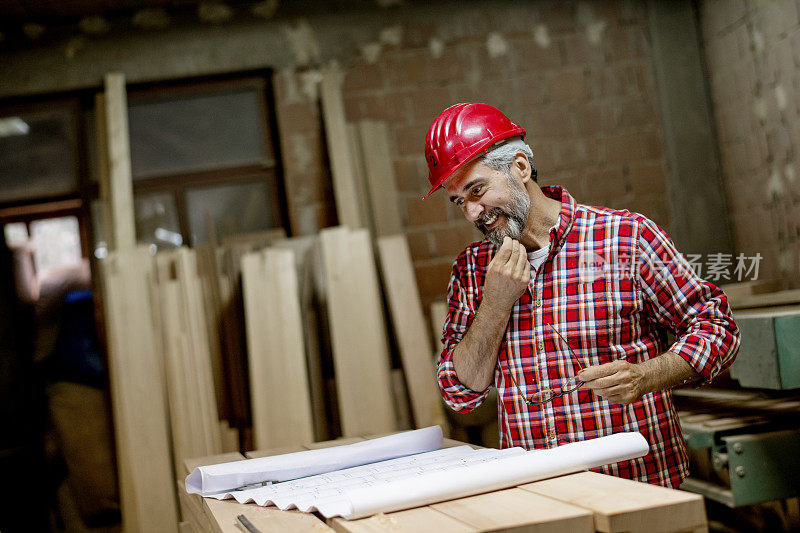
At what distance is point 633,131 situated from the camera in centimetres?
424

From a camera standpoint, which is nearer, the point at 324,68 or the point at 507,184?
the point at 507,184

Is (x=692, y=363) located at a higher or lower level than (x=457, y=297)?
lower

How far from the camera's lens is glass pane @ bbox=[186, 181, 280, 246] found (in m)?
4.11

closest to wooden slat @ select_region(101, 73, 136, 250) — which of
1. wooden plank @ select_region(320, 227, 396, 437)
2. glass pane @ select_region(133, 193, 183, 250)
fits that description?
glass pane @ select_region(133, 193, 183, 250)

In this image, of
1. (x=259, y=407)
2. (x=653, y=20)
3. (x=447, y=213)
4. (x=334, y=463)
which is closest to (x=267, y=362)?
(x=259, y=407)

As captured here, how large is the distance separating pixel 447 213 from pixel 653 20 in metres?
1.52

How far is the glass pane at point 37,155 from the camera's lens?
4059 millimetres

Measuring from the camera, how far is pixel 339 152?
3.94m

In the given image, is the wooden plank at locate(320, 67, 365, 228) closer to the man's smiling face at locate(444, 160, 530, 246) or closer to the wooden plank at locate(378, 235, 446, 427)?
the wooden plank at locate(378, 235, 446, 427)

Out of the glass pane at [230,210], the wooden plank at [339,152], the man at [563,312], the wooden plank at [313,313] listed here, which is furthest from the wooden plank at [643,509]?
the glass pane at [230,210]

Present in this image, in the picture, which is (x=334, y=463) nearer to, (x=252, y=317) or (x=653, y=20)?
(x=252, y=317)

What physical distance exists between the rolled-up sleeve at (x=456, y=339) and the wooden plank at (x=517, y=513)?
719mm

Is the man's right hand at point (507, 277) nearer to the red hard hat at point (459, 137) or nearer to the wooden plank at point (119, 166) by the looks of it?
the red hard hat at point (459, 137)

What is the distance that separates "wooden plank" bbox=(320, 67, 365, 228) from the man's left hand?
2.22 metres
